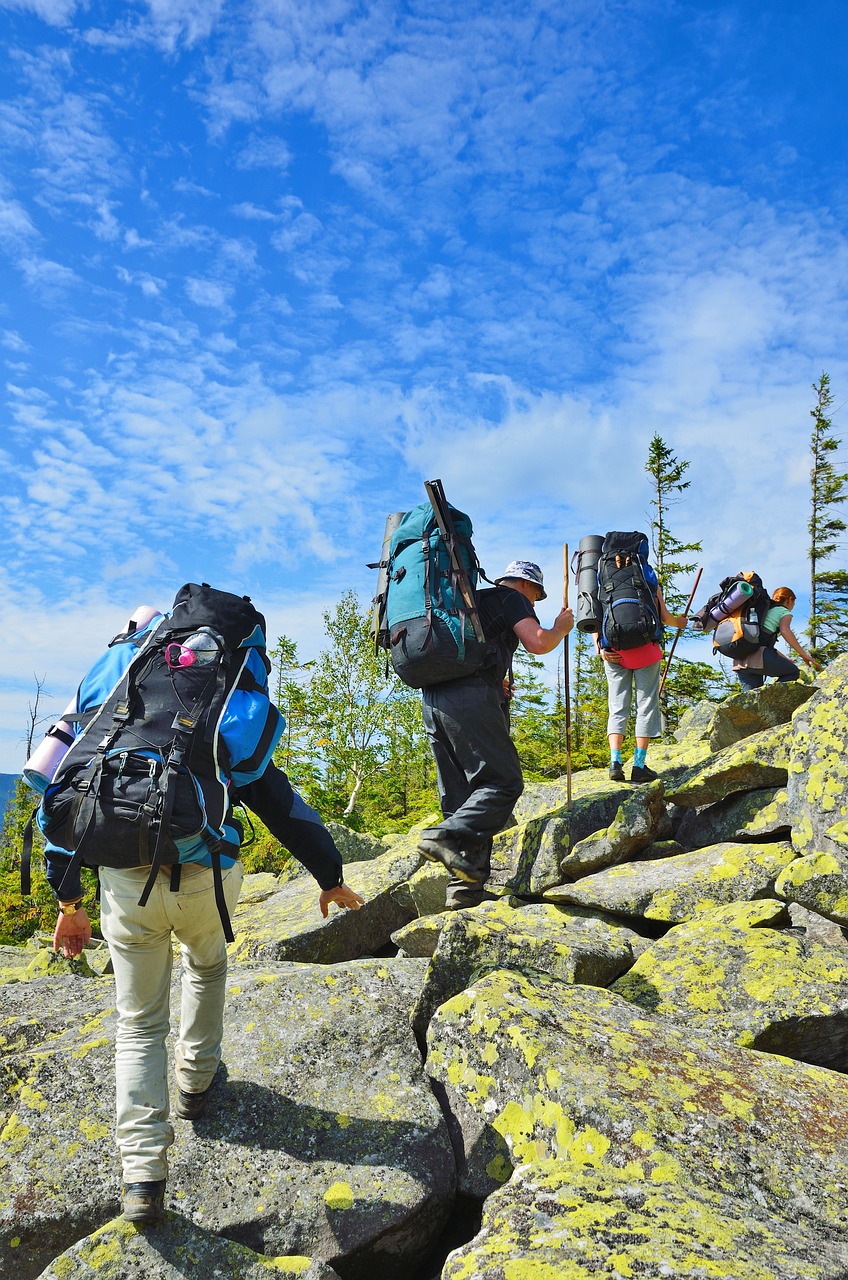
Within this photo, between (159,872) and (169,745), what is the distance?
61cm

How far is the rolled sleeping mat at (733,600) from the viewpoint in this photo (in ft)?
42.2

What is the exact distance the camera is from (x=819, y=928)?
21.5ft

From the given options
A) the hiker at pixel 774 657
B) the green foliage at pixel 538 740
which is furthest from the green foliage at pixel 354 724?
the hiker at pixel 774 657

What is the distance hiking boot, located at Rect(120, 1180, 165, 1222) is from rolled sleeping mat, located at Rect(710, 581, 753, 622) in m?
11.4

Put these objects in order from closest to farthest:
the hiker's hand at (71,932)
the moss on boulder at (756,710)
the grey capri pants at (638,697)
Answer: the hiker's hand at (71,932), the grey capri pants at (638,697), the moss on boulder at (756,710)

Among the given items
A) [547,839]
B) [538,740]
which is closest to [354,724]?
[538,740]

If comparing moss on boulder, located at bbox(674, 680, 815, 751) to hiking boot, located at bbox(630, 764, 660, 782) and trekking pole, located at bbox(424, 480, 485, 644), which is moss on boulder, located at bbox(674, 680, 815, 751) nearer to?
hiking boot, located at bbox(630, 764, 660, 782)

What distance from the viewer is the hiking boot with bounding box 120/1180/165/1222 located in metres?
3.60

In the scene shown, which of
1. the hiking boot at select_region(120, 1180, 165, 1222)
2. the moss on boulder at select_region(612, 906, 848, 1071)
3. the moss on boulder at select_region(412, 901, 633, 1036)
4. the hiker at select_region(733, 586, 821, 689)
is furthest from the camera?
the hiker at select_region(733, 586, 821, 689)

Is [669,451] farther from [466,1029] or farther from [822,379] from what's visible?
[466,1029]

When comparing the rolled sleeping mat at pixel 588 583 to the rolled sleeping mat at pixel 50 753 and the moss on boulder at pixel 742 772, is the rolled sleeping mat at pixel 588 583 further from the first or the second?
the rolled sleeping mat at pixel 50 753

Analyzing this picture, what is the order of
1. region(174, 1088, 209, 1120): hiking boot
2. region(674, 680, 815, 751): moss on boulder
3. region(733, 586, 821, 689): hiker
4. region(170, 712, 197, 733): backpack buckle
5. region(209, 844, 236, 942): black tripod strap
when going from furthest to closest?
1. region(733, 586, 821, 689): hiker
2. region(674, 680, 815, 751): moss on boulder
3. region(174, 1088, 209, 1120): hiking boot
4. region(209, 844, 236, 942): black tripod strap
5. region(170, 712, 197, 733): backpack buckle

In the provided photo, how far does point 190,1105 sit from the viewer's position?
4.44 metres

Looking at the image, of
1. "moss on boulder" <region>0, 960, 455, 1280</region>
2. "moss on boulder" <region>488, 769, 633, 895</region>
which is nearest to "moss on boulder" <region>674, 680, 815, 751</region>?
"moss on boulder" <region>488, 769, 633, 895</region>
